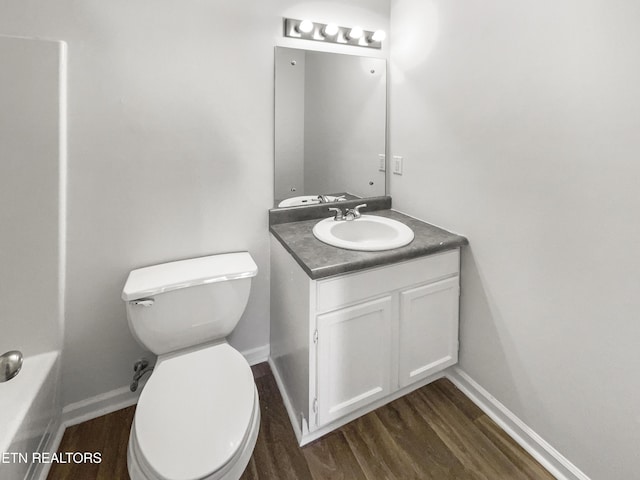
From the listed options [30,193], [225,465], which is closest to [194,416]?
[225,465]

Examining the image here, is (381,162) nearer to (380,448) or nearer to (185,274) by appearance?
(185,274)

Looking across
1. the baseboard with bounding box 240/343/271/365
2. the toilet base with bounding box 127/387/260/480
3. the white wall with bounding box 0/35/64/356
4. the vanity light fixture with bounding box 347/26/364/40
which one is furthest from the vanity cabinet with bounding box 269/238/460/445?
the vanity light fixture with bounding box 347/26/364/40

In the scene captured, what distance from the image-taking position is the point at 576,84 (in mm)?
1099

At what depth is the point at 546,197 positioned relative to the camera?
4.03 ft

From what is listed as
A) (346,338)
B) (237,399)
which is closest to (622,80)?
(346,338)

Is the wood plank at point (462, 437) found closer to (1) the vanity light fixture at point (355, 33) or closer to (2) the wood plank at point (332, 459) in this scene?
(2) the wood plank at point (332, 459)

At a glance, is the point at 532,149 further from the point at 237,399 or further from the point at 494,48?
the point at 237,399

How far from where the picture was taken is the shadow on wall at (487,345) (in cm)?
142

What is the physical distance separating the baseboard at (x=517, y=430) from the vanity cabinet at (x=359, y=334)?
126 mm

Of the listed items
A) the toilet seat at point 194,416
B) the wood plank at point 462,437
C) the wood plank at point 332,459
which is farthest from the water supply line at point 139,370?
the wood plank at point 462,437

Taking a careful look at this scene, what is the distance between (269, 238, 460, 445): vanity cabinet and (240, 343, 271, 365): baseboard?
0.24 metres

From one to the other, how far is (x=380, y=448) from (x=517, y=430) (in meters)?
0.60

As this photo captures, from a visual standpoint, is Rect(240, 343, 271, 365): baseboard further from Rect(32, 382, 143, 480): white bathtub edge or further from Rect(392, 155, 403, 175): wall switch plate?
Rect(392, 155, 403, 175): wall switch plate

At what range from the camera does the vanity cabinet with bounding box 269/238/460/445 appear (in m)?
1.34
